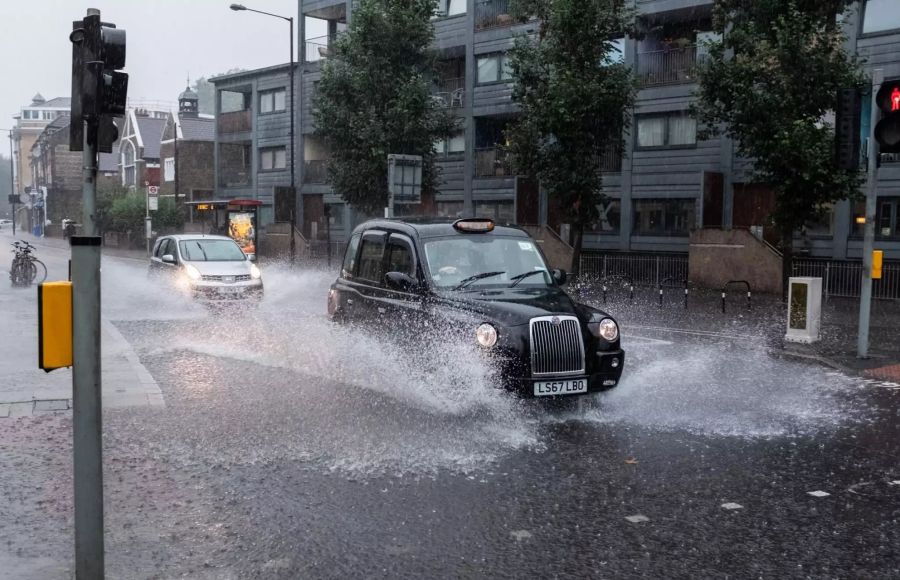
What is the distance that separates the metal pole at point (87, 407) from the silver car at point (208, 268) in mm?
14360

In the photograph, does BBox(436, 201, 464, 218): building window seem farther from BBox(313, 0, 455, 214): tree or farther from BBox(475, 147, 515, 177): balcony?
BBox(313, 0, 455, 214): tree

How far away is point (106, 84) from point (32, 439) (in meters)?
3.98

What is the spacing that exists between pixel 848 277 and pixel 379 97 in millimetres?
16716

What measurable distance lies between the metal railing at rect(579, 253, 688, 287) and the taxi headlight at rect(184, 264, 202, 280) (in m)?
15.2

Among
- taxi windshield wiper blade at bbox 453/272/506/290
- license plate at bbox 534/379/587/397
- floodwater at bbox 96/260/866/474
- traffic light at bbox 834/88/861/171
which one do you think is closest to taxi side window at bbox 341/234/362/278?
floodwater at bbox 96/260/866/474

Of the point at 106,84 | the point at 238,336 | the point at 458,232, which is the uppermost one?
the point at 106,84

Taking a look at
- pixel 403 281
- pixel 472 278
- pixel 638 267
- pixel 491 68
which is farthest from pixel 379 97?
pixel 472 278

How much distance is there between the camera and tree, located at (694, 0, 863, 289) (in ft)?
65.3

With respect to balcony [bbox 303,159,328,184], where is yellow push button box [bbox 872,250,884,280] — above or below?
below

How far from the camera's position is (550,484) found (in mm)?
6059

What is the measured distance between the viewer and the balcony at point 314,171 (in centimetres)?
4622

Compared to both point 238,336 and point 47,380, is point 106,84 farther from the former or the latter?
point 238,336

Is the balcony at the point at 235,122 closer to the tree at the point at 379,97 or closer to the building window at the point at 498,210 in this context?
the building window at the point at 498,210

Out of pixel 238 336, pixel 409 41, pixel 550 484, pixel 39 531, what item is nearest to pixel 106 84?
pixel 39 531
